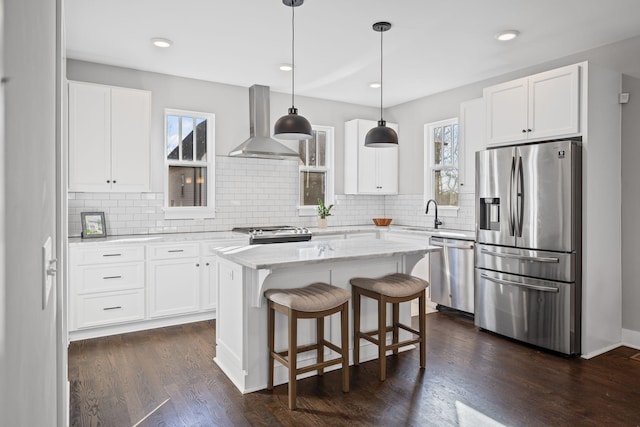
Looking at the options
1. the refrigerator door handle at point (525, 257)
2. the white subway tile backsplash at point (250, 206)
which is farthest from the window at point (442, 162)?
the refrigerator door handle at point (525, 257)

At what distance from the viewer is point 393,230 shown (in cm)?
568

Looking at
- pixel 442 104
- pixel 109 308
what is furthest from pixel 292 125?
pixel 442 104

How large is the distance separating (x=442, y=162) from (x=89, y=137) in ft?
13.8

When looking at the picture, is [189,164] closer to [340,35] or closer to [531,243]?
[340,35]

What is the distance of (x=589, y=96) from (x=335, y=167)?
11.1 feet

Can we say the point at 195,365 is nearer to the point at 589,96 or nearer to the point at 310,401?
the point at 310,401

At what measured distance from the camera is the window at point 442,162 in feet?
18.5

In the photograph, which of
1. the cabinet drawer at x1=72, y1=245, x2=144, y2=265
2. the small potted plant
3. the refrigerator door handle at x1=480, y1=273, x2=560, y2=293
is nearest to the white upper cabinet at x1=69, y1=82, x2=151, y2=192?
the cabinet drawer at x1=72, y1=245, x2=144, y2=265

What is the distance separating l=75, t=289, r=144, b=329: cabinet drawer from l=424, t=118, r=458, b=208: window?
12.7 ft

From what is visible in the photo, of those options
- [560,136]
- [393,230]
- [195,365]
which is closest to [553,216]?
[560,136]

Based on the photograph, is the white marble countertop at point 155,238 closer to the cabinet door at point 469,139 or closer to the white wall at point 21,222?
the cabinet door at point 469,139

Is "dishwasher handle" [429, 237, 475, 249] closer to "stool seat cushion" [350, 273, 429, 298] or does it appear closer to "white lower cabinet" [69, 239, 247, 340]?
"stool seat cushion" [350, 273, 429, 298]

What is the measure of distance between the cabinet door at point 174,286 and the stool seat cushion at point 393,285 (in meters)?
2.01

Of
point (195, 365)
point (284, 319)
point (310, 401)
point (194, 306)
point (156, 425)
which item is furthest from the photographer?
point (194, 306)
